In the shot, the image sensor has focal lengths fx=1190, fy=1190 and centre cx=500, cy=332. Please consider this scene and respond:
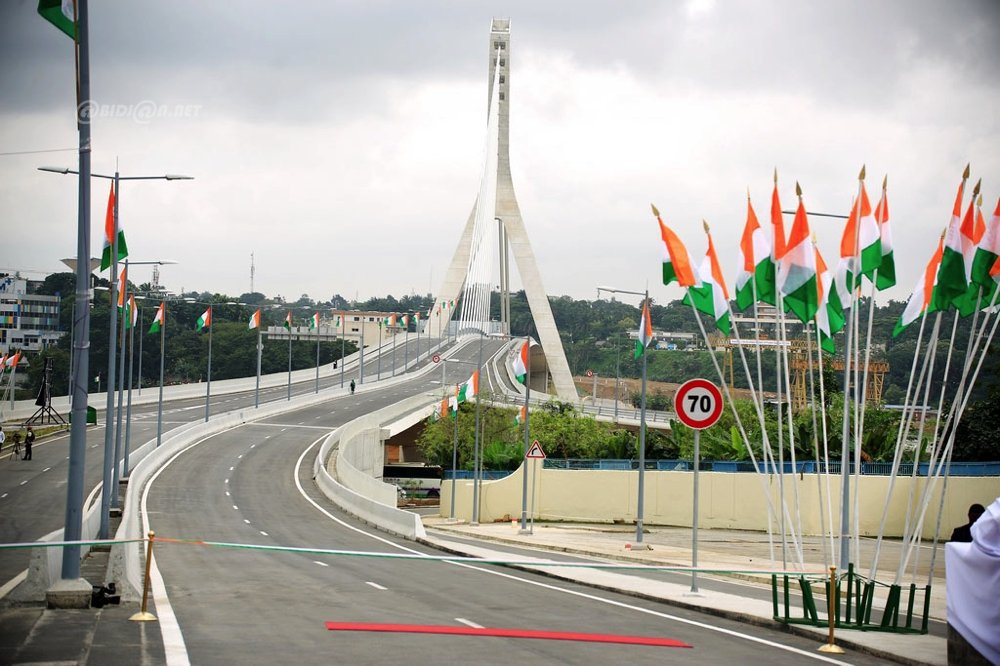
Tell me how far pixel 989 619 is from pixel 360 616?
7.29m

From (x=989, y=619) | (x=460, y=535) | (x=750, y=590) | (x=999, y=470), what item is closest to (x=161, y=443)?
(x=460, y=535)

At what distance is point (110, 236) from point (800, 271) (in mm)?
16309

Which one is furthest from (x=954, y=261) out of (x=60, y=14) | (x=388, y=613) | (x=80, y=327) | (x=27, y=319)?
(x=27, y=319)

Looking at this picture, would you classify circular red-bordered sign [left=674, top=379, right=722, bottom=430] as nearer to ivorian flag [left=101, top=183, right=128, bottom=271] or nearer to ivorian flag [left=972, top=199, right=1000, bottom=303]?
ivorian flag [left=972, top=199, right=1000, bottom=303]

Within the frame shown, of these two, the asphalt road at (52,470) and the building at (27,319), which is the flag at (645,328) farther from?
the building at (27,319)

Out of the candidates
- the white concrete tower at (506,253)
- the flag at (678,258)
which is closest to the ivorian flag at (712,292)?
the flag at (678,258)

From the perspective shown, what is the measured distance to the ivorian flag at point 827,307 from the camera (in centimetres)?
1986

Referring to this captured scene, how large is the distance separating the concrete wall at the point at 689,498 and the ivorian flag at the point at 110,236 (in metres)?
16.5

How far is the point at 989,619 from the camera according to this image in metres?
9.87

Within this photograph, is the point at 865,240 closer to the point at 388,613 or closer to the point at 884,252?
the point at 884,252

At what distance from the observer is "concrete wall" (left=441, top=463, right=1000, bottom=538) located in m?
36.4

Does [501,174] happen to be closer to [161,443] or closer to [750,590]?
[161,443]

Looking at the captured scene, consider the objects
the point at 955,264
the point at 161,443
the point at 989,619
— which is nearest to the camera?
the point at 989,619

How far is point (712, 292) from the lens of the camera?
68.1ft
